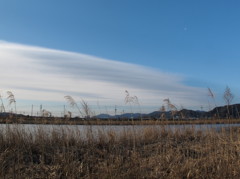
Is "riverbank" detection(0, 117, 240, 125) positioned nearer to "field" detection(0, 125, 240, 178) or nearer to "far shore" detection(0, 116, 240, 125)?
"far shore" detection(0, 116, 240, 125)

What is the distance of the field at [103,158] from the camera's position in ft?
17.3

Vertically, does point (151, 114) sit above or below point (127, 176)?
above

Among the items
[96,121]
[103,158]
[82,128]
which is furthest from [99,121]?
[103,158]

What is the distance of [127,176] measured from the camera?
4988 mm

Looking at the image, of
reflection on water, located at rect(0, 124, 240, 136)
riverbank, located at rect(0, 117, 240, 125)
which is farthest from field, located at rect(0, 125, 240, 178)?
riverbank, located at rect(0, 117, 240, 125)

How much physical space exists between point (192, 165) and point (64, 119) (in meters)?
6.08

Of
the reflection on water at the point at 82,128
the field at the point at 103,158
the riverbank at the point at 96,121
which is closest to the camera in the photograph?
the field at the point at 103,158

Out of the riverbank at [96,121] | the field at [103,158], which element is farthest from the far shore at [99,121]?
the field at [103,158]

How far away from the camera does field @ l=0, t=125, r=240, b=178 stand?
529 centimetres

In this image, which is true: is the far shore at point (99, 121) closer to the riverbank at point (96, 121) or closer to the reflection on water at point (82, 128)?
the riverbank at point (96, 121)

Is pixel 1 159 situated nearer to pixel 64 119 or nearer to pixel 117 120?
pixel 64 119

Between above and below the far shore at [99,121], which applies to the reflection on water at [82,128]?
below

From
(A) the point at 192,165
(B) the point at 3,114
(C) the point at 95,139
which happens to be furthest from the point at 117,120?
(A) the point at 192,165

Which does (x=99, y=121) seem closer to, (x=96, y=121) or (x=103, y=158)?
(x=96, y=121)
